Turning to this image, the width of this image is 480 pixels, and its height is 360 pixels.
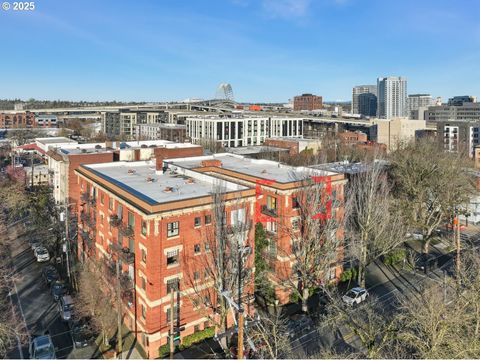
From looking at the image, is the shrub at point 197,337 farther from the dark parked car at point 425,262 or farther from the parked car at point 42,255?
the dark parked car at point 425,262

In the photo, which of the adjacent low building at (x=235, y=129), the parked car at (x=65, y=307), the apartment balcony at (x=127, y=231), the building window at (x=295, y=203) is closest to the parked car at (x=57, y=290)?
the parked car at (x=65, y=307)

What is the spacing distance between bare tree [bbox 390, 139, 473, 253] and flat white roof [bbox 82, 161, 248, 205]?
2632 cm

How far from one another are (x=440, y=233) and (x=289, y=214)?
30.6 metres

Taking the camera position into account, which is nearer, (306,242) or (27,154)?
(306,242)

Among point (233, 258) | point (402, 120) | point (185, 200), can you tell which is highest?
point (402, 120)

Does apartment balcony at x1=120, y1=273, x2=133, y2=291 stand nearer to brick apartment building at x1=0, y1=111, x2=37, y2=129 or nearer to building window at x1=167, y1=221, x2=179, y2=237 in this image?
building window at x1=167, y1=221, x2=179, y2=237

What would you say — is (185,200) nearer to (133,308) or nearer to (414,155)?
(133,308)

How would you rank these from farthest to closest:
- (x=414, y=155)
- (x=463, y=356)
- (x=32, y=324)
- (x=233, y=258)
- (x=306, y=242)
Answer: (x=414, y=155)
(x=306, y=242)
(x=32, y=324)
(x=233, y=258)
(x=463, y=356)

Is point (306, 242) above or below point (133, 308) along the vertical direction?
above

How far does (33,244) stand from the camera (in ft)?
151

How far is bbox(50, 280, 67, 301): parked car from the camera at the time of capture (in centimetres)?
3469

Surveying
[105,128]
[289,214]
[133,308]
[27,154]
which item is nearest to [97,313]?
[133,308]

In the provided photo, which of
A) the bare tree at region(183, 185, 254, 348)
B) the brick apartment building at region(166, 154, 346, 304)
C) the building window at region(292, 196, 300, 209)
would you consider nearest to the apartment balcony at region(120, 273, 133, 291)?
the bare tree at region(183, 185, 254, 348)

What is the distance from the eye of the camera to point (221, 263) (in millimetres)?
26906
